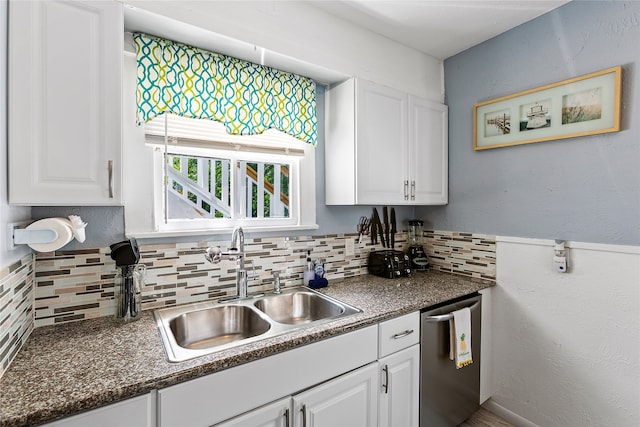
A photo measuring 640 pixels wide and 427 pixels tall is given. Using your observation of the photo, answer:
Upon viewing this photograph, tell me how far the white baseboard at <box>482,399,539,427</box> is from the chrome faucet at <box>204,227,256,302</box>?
1.80 meters

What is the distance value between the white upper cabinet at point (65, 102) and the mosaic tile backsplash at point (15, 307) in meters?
0.27

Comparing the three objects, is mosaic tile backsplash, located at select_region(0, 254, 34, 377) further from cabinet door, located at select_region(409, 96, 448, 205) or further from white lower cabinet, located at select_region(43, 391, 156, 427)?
cabinet door, located at select_region(409, 96, 448, 205)

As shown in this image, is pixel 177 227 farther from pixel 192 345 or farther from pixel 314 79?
pixel 314 79

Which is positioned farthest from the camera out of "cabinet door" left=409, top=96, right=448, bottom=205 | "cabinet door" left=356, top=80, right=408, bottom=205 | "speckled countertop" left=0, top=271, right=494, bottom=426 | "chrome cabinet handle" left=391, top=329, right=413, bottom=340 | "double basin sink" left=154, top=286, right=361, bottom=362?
"cabinet door" left=409, top=96, right=448, bottom=205

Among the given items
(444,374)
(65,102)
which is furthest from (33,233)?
(444,374)

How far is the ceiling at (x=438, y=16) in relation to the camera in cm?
171

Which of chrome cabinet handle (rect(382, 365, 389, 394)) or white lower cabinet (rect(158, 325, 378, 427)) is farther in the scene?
chrome cabinet handle (rect(382, 365, 389, 394))

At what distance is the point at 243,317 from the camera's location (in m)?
1.61

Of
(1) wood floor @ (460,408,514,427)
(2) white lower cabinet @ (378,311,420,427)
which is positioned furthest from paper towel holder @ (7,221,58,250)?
(1) wood floor @ (460,408,514,427)

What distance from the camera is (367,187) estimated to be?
1916 millimetres

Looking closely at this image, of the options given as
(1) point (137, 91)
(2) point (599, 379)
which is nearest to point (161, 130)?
(1) point (137, 91)

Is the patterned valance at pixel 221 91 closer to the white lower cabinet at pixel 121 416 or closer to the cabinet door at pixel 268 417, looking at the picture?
the white lower cabinet at pixel 121 416

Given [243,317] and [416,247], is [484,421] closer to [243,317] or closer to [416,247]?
[416,247]

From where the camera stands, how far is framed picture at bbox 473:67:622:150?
157 cm
